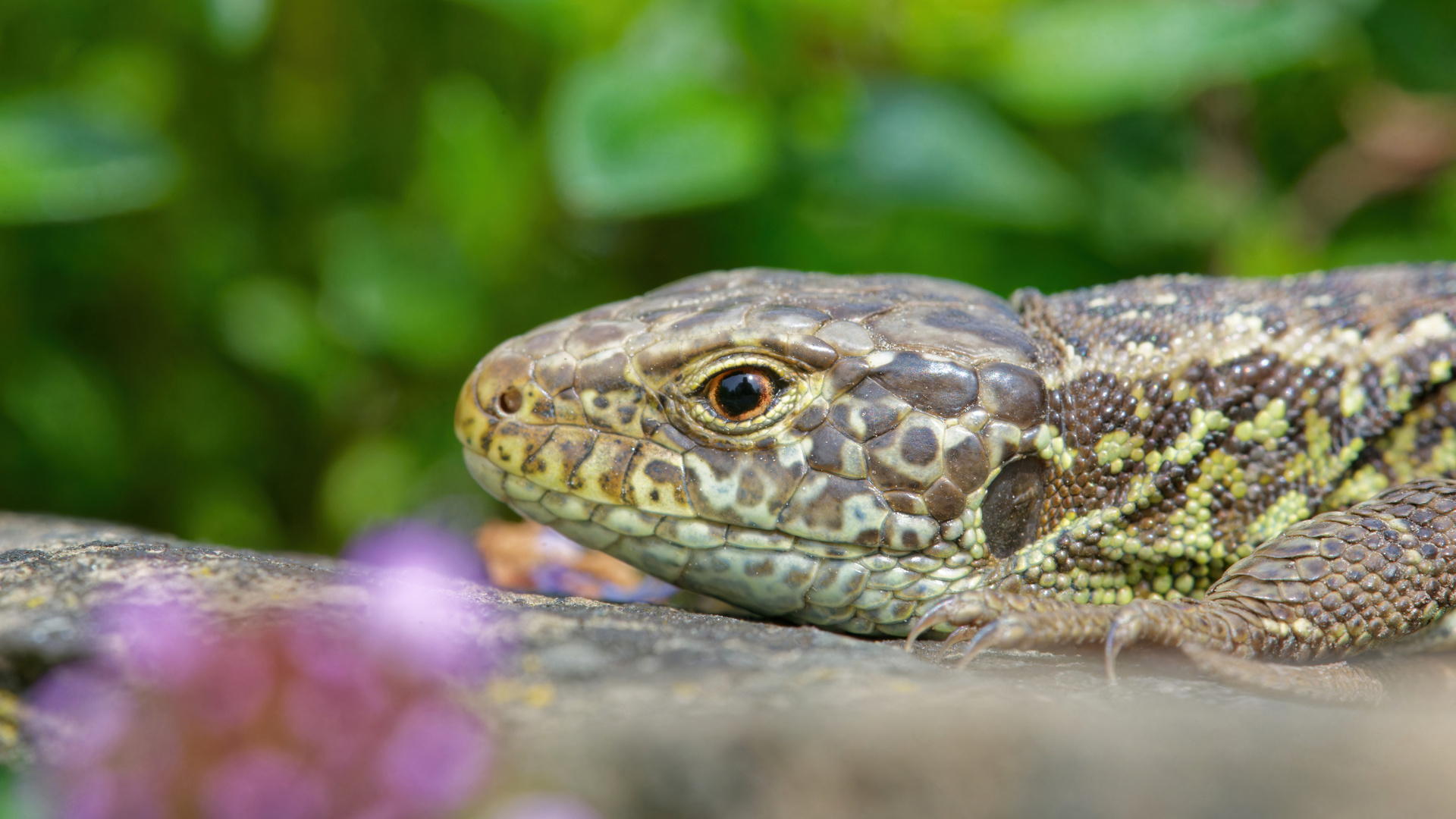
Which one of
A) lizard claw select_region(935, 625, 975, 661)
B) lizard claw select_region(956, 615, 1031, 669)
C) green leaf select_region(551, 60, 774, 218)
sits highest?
green leaf select_region(551, 60, 774, 218)

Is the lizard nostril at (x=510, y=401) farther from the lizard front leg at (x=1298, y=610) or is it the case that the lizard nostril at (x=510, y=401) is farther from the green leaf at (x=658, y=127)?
the green leaf at (x=658, y=127)

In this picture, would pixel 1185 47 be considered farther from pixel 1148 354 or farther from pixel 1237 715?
pixel 1237 715

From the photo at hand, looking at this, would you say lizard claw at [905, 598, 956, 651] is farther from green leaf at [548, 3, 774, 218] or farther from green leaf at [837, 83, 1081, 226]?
green leaf at [837, 83, 1081, 226]

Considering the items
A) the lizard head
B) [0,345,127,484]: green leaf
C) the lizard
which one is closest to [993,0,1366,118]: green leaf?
the lizard

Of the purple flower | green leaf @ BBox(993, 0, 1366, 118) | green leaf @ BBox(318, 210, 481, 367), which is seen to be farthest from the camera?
green leaf @ BBox(318, 210, 481, 367)

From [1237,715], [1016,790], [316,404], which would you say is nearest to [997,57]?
[316,404]

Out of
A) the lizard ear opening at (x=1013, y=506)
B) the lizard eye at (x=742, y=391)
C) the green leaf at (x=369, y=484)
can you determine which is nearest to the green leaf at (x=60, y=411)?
the green leaf at (x=369, y=484)
